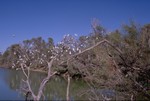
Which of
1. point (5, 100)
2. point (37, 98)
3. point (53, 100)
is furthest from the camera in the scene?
point (53, 100)

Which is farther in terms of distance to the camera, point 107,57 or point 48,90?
point 48,90

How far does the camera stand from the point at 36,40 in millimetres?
72938

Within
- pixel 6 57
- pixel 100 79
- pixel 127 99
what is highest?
pixel 6 57

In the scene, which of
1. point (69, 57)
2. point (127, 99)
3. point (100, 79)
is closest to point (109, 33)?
point (100, 79)

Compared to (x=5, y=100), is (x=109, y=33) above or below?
above

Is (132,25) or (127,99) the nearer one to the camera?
(127,99)

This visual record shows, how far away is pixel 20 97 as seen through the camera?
52.4 feet

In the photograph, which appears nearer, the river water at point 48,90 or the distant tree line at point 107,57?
the distant tree line at point 107,57

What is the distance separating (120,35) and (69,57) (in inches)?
315

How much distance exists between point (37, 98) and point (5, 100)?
14.7m

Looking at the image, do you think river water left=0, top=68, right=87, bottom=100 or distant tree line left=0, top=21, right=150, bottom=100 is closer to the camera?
distant tree line left=0, top=21, right=150, bottom=100

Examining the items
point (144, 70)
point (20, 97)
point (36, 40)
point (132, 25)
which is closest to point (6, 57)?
point (36, 40)

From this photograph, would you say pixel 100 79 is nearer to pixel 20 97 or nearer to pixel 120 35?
pixel 120 35

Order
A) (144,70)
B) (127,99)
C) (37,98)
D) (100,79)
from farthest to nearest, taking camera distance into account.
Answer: (100,79), (127,99), (144,70), (37,98)
